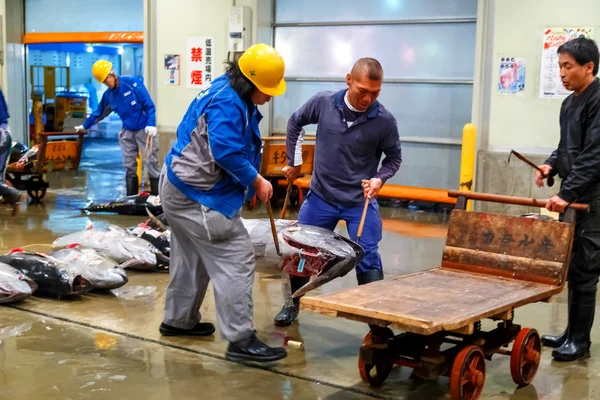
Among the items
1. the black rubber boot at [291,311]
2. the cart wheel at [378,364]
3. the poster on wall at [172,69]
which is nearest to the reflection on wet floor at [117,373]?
the cart wheel at [378,364]

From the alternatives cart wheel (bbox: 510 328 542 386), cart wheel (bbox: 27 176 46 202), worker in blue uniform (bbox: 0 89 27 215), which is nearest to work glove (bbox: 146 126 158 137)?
cart wheel (bbox: 27 176 46 202)

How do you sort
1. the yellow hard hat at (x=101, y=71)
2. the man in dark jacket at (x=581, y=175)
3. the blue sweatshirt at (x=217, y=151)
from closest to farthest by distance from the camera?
the blue sweatshirt at (x=217, y=151)
the man in dark jacket at (x=581, y=175)
the yellow hard hat at (x=101, y=71)

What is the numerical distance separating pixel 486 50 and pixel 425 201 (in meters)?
2.16

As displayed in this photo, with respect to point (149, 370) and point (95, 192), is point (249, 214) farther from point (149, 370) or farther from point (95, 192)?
point (149, 370)

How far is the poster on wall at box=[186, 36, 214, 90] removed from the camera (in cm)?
1264

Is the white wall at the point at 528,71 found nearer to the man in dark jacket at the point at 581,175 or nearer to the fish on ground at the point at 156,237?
the fish on ground at the point at 156,237

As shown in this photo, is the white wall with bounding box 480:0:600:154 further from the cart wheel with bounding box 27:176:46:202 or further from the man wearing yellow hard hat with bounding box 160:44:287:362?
the man wearing yellow hard hat with bounding box 160:44:287:362

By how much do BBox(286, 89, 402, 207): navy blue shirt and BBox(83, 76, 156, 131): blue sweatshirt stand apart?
232 inches

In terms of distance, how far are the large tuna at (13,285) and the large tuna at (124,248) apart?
1027 millimetres

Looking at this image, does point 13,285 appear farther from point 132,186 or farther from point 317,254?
point 132,186

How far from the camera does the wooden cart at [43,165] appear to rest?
1042cm

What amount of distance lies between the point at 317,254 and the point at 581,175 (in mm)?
1565

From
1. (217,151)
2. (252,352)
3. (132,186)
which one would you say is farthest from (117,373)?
(132,186)

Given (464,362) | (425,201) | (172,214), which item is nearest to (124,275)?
(172,214)
